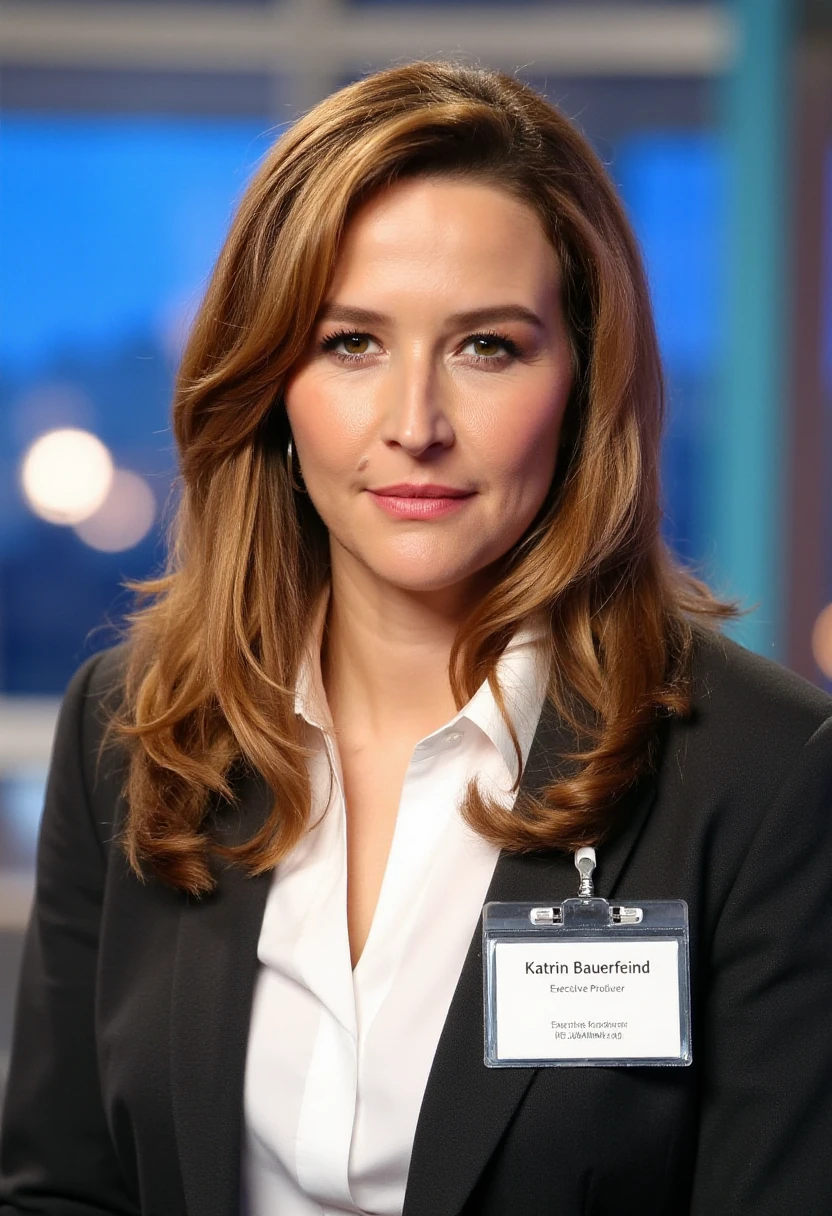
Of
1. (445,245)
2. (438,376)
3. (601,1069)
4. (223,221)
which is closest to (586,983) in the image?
(601,1069)

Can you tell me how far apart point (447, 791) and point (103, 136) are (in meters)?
4.47

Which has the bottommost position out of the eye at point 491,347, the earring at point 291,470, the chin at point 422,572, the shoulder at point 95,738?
the shoulder at point 95,738

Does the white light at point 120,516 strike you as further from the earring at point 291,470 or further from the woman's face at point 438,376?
the woman's face at point 438,376

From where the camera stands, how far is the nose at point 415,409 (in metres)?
1.35

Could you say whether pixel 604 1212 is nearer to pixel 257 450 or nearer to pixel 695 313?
pixel 257 450

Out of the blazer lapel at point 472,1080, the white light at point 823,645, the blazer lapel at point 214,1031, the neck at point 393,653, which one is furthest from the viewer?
the white light at point 823,645

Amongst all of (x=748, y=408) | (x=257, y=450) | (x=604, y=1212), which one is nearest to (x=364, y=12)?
(x=748, y=408)

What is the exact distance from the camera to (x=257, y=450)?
161 cm

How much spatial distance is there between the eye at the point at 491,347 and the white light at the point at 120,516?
4.28m

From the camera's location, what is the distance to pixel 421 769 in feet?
4.90

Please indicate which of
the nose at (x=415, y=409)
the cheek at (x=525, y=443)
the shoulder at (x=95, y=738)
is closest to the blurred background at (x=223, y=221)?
the shoulder at (x=95, y=738)

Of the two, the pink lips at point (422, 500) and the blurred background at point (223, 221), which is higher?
the blurred background at point (223, 221)

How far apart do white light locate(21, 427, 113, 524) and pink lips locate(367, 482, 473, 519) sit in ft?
14.1

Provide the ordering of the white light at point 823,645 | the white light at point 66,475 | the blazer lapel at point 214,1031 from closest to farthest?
the blazer lapel at point 214,1031, the white light at point 823,645, the white light at point 66,475
